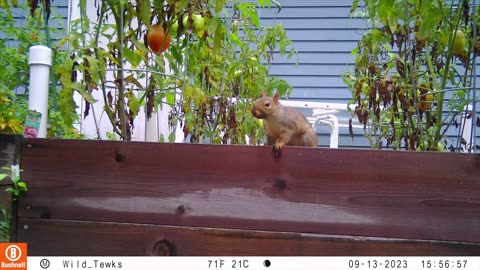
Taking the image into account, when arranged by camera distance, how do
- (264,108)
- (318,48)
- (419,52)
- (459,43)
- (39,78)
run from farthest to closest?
(318,48) → (264,108) → (419,52) → (459,43) → (39,78)

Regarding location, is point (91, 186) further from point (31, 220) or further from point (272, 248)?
point (272, 248)

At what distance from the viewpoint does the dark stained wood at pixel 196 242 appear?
189 centimetres

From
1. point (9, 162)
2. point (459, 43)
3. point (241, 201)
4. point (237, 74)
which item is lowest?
point (241, 201)

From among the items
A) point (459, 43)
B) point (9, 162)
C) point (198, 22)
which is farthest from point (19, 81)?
point (459, 43)

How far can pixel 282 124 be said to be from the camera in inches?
115

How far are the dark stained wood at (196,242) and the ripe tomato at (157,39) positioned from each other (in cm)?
90

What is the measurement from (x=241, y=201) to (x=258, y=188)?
0.07m

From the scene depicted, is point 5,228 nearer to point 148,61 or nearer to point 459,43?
point 148,61

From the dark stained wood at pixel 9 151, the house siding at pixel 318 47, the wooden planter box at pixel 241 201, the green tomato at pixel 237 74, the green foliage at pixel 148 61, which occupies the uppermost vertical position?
the house siding at pixel 318 47

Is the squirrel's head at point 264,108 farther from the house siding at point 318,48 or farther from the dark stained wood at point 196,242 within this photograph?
the house siding at point 318,48

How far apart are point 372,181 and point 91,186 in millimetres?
963

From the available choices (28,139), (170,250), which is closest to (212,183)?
(170,250)

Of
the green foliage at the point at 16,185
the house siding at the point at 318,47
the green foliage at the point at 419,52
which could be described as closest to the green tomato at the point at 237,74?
the green foliage at the point at 419,52

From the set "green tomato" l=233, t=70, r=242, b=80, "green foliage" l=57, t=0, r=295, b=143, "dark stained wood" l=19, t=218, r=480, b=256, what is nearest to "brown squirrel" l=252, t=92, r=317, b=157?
"green foliage" l=57, t=0, r=295, b=143
